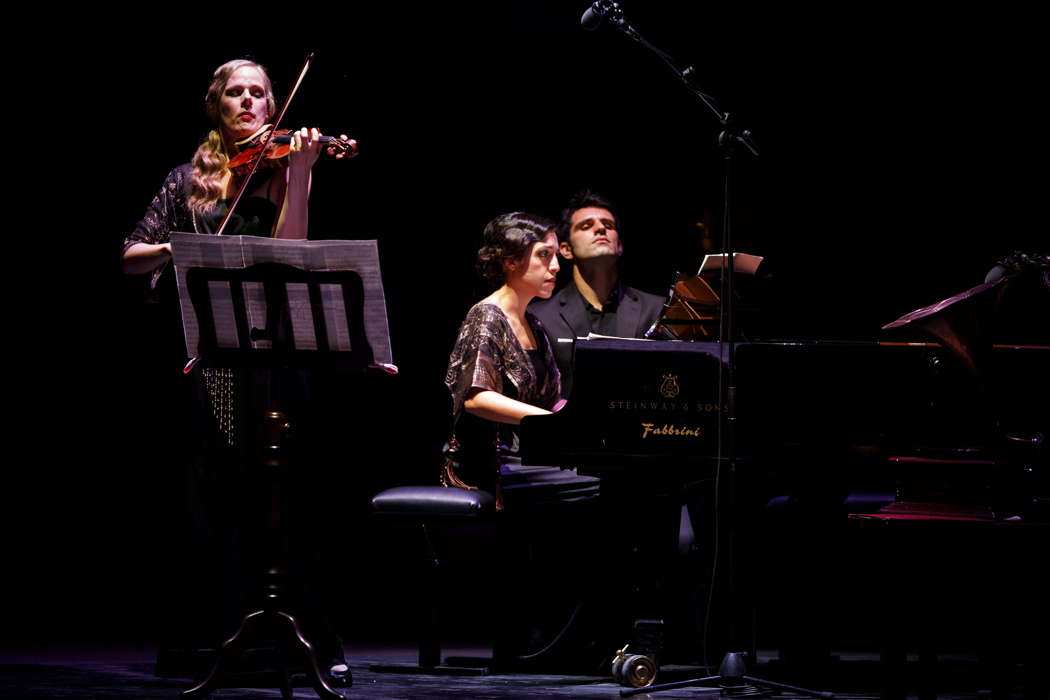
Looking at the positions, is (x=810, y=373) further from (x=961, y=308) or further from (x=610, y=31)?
(x=610, y=31)

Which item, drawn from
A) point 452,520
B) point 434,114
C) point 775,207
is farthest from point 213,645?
Result: point 775,207

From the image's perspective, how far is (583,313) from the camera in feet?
17.9

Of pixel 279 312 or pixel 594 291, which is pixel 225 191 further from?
pixel 594 291

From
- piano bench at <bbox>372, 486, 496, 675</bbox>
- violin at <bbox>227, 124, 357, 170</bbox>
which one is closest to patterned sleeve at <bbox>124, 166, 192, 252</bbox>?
violin at <bbox>227, 124, 357, 170</bbox>

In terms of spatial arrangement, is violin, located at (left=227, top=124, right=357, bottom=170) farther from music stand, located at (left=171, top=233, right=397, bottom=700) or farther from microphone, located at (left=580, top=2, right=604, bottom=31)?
microphone, located at (left=580, top=2, right=604, bottom=31)

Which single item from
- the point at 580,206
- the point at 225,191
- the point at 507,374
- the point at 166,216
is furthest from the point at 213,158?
the point at 580,206

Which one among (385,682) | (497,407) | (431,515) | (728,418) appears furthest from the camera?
(431,515)

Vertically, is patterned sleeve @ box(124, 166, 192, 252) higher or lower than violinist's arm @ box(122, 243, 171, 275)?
higher

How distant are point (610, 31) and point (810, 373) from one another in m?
2.77

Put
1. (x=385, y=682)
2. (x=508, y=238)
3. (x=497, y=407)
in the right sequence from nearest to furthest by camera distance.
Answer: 1. (x=385, y=682)
2. (x=497, y=407)
3. (x=508, y=238)

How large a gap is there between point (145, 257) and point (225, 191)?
0.31m

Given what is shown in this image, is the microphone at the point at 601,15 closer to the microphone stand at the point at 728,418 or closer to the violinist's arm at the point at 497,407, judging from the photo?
the microphone stand at the point at 728,418

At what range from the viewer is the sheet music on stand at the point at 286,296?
3.27 meters

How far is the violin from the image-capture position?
344cm
